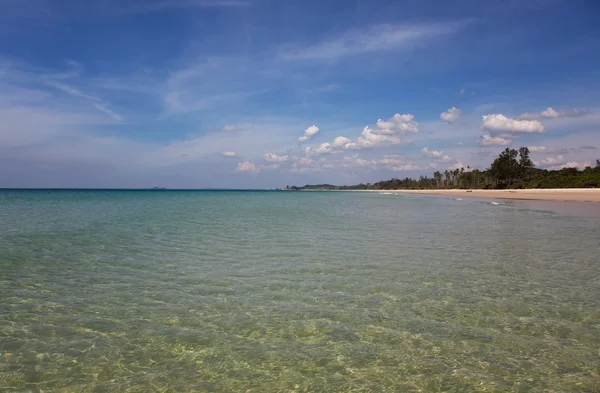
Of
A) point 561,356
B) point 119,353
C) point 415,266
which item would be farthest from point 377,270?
point 119,353

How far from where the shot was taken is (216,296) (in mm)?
8414

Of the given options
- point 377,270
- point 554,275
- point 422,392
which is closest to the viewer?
point 422,392

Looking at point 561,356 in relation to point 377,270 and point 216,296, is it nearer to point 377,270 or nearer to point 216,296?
point 377,270

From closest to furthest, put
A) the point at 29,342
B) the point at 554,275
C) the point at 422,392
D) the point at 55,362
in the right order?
the point at 422,392, the point at 55,362, the point at 29,342, the point at 554,275

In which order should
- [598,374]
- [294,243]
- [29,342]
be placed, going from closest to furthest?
[598,374], [29,342], [294,243]

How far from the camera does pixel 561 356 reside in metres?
5.41

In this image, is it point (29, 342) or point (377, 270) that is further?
point (377, 270)

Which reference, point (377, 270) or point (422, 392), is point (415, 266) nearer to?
point (377, 270)

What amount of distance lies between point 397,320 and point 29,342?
21.1 feet

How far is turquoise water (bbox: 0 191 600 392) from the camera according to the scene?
489 centimetres

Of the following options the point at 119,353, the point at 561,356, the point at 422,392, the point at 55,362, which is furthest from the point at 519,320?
the point at 55,362

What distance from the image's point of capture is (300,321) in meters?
6.87

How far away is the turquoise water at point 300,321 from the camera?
193 inches

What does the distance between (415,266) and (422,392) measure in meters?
7.31
